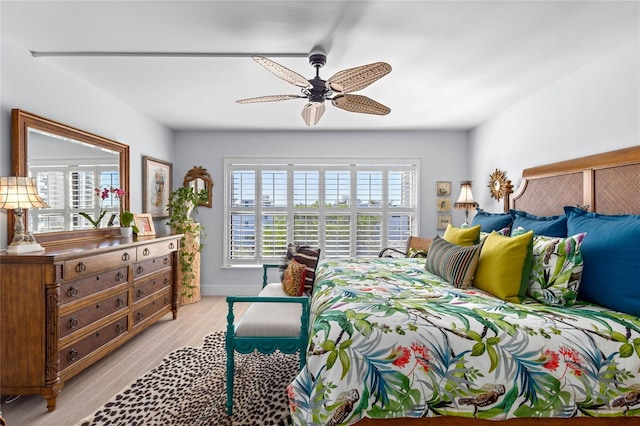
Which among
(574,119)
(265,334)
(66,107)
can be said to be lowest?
(265,334)

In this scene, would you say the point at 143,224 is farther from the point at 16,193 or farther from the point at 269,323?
the point at 269,323

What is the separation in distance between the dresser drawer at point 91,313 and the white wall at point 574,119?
13.5 feet

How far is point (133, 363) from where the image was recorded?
2.57 m

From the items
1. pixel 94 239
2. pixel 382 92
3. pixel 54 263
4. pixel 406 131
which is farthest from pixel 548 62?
pixel 94 239

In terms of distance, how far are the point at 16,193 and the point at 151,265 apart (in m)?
1.37

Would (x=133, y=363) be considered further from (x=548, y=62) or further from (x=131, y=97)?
(x=548, y=62)

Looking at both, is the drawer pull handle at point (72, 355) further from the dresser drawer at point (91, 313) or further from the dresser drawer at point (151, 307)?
the dresser drawer at point (151, 307)

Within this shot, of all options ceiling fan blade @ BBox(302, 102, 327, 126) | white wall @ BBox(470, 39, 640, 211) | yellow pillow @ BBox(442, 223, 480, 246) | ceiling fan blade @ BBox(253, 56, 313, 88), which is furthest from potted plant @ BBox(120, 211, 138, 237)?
white wall @ BBox(470, 39, 640, 211)

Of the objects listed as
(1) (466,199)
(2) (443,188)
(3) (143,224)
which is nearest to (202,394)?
(3) (143,224)

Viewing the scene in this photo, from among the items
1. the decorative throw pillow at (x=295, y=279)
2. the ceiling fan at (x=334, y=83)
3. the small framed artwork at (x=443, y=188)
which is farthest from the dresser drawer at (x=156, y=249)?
the small framed artwork at (x=443, y=188)

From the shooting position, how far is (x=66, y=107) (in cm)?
273

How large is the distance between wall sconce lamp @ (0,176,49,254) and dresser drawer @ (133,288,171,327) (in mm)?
1049

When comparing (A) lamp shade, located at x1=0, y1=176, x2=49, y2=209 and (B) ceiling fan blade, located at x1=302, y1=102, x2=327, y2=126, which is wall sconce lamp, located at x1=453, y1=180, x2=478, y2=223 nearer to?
(B) ceiling fan blade, located at x1=302, y1=102, x2=327, y2=126

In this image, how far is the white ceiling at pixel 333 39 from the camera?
1.85m
